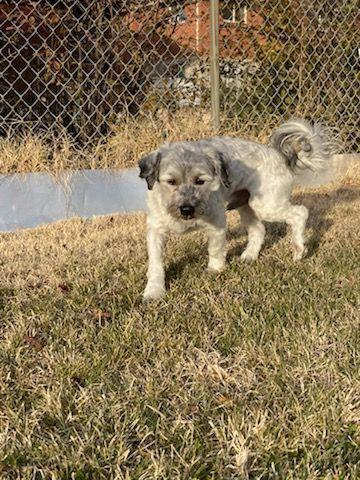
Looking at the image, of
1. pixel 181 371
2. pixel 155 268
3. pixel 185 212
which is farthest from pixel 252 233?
pixel 181 371

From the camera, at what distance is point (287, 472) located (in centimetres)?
165

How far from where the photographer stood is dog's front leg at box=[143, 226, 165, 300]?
329 centimetres

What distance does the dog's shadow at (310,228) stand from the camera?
416 centimetres

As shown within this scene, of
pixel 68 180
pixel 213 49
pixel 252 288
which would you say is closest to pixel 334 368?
pixel 252 288

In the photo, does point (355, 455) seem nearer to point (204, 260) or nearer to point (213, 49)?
point (204, 260)

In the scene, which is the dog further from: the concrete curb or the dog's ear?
the concrete curb

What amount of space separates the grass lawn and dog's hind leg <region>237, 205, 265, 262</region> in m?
0.32

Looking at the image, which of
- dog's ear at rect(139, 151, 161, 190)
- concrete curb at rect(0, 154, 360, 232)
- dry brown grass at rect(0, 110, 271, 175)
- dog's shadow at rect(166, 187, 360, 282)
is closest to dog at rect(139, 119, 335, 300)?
dog's ear at rect(139, 151, 161, 190)

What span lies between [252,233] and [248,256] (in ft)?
1.19

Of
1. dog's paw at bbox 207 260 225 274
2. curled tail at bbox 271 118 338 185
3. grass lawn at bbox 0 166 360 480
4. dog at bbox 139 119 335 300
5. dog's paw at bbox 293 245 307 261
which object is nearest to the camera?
grass lawn at bbox 0 166 360 480

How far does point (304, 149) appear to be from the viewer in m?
4.76

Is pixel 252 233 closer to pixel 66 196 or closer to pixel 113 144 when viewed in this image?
pixel 66 196

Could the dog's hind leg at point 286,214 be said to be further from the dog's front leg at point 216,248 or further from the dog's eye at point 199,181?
the dog's eye at point 199,181

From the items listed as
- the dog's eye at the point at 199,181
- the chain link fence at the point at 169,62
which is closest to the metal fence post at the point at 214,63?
the chain link fence at the point at 169,62
